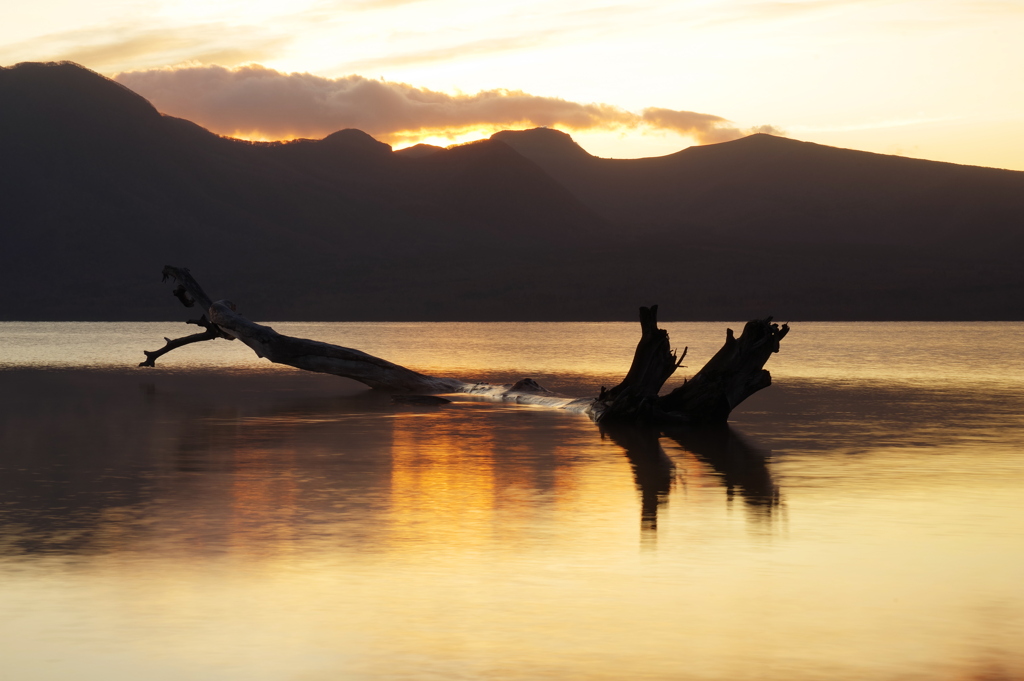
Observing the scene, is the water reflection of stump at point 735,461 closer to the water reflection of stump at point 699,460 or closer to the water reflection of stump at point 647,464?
the water reflection of stump at point 699,460

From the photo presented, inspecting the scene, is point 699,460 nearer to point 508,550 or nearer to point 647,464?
point 647,464

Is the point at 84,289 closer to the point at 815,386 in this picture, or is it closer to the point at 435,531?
the point at 815,386

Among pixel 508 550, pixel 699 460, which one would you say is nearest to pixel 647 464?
pixel 699 460

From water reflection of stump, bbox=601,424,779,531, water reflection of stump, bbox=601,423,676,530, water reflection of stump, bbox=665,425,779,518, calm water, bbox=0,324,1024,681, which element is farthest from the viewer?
water reflection of stump, bbox=665,425,779,518

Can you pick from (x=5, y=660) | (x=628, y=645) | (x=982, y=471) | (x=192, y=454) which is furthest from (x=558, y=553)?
(x=192, y=454)

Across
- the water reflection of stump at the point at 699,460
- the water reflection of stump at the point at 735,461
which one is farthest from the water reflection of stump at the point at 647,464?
the water reflection of stump at the point at 735,461

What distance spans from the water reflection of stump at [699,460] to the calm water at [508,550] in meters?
0.09

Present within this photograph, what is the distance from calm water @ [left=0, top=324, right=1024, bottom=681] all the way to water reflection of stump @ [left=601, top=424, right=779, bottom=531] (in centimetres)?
9

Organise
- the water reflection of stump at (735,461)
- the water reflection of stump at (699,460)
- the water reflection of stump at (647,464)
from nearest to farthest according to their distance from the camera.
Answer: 1. the water reflection of stump at (647,464)
2. the water reflection of stump at (699,460)
3. the water reflection of stump at (735,461)

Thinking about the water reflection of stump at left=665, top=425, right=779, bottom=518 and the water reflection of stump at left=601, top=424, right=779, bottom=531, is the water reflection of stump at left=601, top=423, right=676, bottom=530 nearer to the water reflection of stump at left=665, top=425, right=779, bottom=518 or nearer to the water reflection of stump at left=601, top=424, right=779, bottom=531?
the water reflection of stump at left=601, top=424, right=779, bottom=531

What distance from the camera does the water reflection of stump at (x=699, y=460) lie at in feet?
45.7

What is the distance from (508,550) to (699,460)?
760 centimetres

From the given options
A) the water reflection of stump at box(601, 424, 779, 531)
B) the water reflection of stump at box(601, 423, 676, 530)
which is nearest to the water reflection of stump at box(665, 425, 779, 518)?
the water reflection of stump at box(601, 424, 779, 531)

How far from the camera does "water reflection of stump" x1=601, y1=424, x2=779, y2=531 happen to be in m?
13.9
